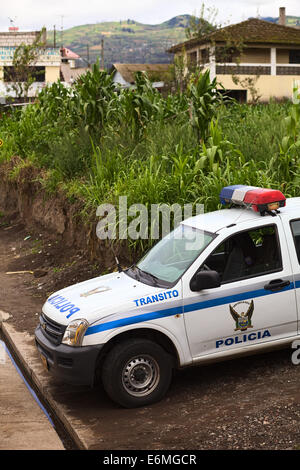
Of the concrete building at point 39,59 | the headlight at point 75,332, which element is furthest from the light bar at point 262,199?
the concrete building at point 39,59

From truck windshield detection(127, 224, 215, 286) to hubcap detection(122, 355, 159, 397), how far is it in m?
0.82

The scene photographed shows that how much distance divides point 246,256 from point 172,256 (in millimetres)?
804

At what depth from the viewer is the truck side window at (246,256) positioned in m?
6.93

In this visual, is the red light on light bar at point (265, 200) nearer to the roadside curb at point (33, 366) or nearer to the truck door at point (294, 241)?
the truck door at point (294, 241)

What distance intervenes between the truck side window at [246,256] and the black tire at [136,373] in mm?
1085

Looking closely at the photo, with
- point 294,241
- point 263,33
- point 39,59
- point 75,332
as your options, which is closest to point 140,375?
point 75,332

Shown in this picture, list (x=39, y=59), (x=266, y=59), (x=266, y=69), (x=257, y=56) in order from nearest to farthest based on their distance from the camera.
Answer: (x=266, y=69) → (x=257, y=56) → (x=266, y=59) → (x=39, y=59)

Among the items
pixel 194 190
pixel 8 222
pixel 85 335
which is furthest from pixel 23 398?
pixel 8 222

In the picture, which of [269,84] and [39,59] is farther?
[39,59]

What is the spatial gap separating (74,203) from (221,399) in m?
7.94

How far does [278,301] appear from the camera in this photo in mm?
6895

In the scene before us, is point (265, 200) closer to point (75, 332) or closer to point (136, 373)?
point (136, 373)

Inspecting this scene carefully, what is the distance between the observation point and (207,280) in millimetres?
6531

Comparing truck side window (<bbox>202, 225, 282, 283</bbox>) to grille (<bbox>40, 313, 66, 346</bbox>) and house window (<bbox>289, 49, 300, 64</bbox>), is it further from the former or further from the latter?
house window (<bbox>289, 49, 300, 64</bbox>)
